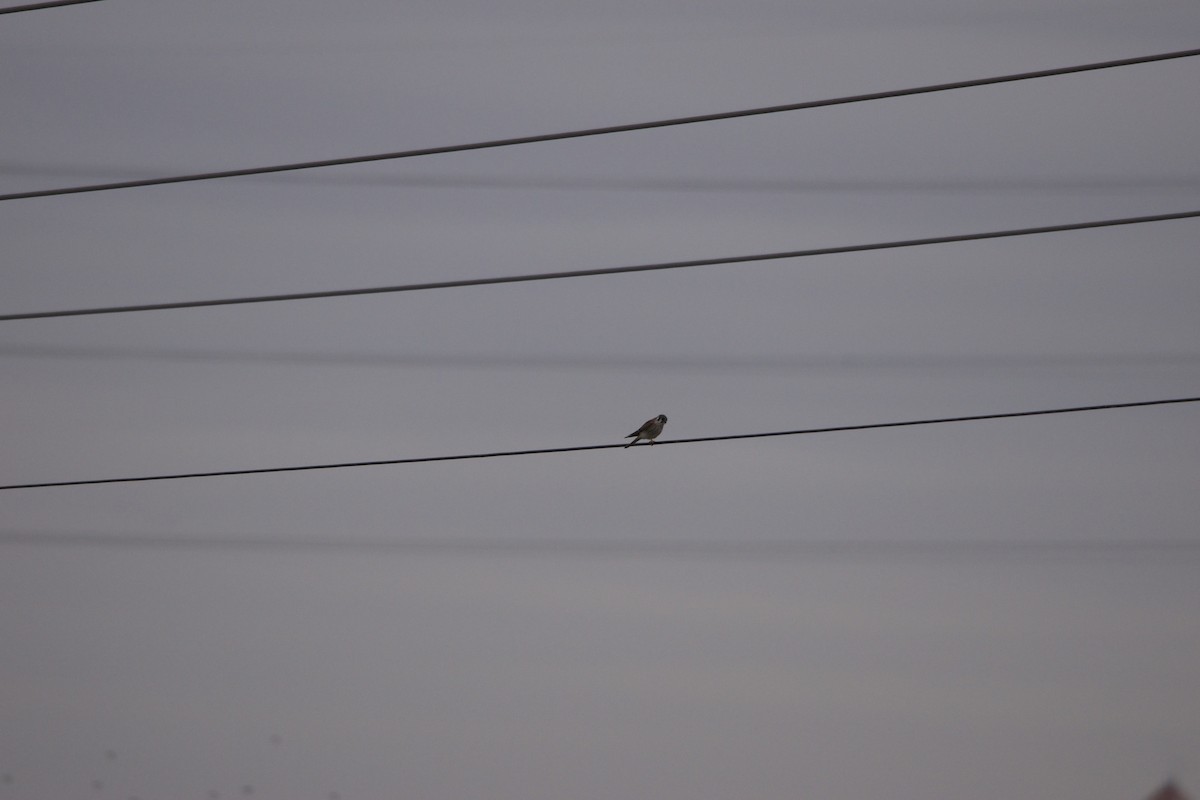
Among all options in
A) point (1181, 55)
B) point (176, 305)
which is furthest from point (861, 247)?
point (176, 305)

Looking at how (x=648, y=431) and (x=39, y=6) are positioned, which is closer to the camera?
(x=39, y=6)

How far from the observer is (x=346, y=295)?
1788cm

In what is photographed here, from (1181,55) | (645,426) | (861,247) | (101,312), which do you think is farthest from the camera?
(645,426)

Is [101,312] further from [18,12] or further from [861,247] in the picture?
[861,247]

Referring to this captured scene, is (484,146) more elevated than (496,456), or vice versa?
(484,146)

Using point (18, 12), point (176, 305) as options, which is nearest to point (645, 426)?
point (176, 305)

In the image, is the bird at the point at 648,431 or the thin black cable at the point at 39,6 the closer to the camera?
the thin black cable at the point at 39,6

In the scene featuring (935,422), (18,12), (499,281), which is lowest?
(935,422)

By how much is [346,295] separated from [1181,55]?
775 cm

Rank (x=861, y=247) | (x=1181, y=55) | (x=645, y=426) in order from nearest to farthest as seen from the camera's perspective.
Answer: (x=1181, y=55) → (x=861, y=247) → (x=645, y=426)

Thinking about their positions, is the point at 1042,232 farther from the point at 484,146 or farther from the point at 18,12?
the point at 18,12

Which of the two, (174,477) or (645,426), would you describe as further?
(645,426)

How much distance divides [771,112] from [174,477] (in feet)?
23.1

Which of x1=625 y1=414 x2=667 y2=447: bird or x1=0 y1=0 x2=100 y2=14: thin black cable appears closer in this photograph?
x1=0 y1=0 x2=100 y2=14: thin black cable
